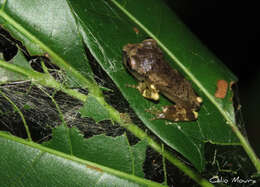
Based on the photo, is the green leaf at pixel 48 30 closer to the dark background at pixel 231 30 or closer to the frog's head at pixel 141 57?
the frog's head at pixel 141 57

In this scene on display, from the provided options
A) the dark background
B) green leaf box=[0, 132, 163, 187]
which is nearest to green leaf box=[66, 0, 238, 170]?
green leaf box=[0, 132, 163, 187]

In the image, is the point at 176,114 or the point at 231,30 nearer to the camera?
the point at 176,114

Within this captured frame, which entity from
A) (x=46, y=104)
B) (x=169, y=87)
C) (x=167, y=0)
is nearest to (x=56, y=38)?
(x=46, y=104)

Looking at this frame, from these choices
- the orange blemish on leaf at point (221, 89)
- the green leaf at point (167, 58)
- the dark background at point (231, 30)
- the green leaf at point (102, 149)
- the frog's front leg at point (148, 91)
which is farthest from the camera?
the dark background at point (231, 30)

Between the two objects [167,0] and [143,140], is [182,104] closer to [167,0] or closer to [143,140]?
[143,140]

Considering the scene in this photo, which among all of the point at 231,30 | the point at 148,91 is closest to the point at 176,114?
the point at 148,91

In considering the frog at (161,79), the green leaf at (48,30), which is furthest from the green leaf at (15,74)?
the frog at (161,79)

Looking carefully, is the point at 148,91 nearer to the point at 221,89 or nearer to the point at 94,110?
the point at 94,110
